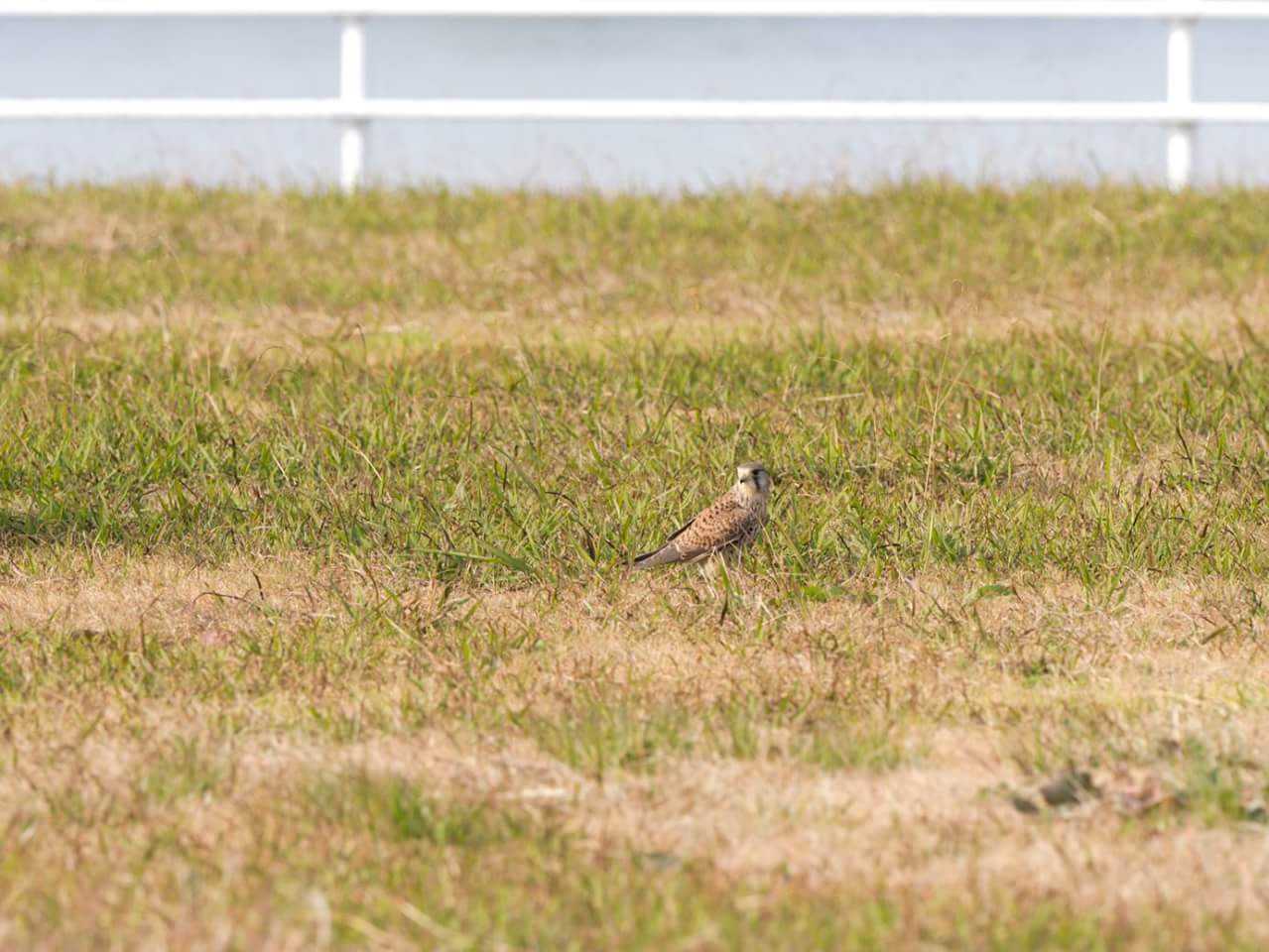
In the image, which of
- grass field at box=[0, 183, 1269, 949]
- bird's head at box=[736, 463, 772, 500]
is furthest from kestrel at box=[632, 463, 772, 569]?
grass field at box=[0, 183, 1269, 949]

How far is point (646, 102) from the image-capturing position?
11539mm

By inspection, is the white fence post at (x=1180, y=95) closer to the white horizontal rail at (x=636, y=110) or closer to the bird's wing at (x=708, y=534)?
the white horizontal rail at (x=636, y=110)

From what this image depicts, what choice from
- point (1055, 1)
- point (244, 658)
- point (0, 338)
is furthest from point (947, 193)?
point (244, 658)

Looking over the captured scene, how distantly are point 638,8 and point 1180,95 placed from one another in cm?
349

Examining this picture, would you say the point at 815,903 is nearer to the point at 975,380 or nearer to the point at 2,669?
the point at 2,669

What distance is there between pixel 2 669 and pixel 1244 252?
776 cm

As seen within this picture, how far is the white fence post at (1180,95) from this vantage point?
11766mm

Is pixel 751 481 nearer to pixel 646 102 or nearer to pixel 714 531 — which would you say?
pixel 714 531

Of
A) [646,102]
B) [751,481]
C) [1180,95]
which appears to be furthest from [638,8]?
[751,481]

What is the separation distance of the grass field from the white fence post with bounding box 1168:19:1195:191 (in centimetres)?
144

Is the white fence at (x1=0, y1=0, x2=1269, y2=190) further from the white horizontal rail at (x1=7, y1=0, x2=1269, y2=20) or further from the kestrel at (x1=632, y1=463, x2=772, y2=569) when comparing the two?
the kestrel at (x1=632, y1=463, x2=772, y2=569)

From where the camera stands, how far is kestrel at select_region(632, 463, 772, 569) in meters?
5.34

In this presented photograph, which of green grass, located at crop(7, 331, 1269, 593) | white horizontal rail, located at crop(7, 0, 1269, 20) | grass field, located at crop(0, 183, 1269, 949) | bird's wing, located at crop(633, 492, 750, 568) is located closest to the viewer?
Result: grass field, located at crop(0, 183, 1269, 949)

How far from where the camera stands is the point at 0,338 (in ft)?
28.6
